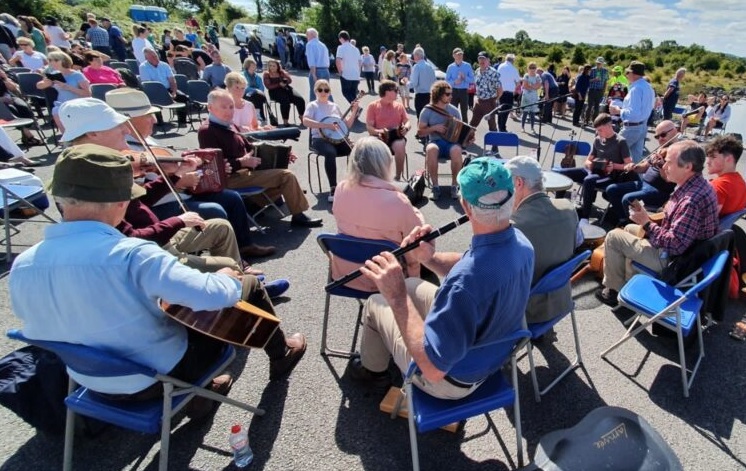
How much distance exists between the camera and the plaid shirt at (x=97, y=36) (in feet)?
41.9

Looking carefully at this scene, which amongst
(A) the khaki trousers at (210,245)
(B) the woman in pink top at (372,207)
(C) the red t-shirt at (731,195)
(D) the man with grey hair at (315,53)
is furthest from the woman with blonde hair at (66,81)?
(C) the red t-shirt at (731,195)

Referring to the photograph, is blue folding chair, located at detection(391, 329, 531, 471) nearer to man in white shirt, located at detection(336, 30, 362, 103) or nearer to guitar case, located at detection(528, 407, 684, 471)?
guitar case, located at detection(528, 407, 684, 471)

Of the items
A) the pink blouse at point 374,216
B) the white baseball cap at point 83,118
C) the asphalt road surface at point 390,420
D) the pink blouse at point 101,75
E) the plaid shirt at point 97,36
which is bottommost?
the asphalt road surface at point 390,420

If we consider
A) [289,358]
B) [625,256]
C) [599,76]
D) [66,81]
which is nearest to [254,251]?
[289,358]

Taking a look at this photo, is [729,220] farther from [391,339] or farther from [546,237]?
[391,339]

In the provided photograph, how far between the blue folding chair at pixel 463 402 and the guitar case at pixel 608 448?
0.28 m

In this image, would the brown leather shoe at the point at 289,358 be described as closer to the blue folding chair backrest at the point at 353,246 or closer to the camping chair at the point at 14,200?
the blue folding chair backrest at the point at 353,246

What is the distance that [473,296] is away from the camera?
1564 mm

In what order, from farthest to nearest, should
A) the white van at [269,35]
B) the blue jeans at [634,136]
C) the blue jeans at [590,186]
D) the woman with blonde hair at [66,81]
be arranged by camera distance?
A: 1. the white van at [269,35]
2. the woman with blonde hair at [66,81]
3. the blue jeans at [634,136]
4. the blue jeans at [590,186]

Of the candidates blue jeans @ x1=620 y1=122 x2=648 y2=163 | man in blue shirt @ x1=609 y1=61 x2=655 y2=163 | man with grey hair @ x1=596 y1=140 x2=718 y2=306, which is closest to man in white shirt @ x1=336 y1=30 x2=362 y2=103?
man in blue shirt @ x1=609 y1=61 x2=655 y2=163

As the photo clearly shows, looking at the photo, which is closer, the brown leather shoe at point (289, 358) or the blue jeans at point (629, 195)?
the brown leather shoe at point (289, 358)

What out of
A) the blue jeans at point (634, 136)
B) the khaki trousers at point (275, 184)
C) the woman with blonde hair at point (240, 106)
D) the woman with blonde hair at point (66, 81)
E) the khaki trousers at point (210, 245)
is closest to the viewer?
the khaki trousers at point (210, 245)

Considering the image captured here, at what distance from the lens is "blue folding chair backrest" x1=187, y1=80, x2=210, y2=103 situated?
361 inches

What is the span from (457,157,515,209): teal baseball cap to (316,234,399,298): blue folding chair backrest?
30.8 inches
